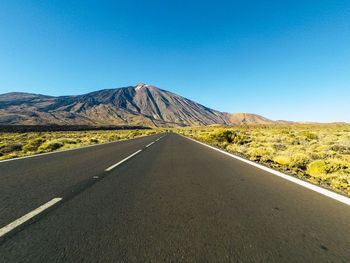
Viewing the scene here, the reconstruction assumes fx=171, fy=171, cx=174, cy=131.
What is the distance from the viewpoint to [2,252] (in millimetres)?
1620

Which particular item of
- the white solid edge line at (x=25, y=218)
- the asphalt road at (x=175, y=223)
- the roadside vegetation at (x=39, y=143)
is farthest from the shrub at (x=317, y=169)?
the roadside vegetation at (x=39, y=143)

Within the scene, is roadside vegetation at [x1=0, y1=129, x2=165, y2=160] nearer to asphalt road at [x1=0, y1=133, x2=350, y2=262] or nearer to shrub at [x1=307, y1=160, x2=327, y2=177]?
asphalt road at [x1=0, y1=133, x2=350, y2=262]

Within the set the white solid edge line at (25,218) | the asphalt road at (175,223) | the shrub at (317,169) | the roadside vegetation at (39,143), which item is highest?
the shrub at (317,169)

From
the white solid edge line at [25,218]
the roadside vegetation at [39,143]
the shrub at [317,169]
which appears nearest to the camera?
the white solid edge line at [25,218]

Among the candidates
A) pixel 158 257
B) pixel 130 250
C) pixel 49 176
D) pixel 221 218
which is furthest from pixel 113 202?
pixel 49 176

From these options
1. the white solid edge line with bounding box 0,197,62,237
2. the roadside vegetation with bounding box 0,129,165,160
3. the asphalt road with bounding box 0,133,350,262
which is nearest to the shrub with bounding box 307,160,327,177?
the asphalt road with bounding box 0,133,350,262

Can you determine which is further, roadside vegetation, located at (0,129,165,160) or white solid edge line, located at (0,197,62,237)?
roadside vegetation, located at (0,129,165,160)

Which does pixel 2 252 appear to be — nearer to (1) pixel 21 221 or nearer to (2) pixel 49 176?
(1) pixel 21 221

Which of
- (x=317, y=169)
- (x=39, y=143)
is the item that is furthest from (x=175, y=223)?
(x=39, y=143)

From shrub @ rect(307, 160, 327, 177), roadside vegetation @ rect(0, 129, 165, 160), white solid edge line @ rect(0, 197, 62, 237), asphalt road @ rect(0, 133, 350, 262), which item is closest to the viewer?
asphalt road @ rect(0, 133, 350, 262)

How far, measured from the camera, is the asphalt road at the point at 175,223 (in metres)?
1.61

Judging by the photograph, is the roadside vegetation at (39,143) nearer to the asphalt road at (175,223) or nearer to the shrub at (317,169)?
the asphalt road at (175,223)

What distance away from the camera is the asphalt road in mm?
1609

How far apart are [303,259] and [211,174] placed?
3.26 meters
